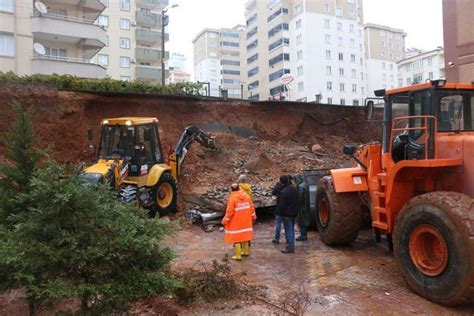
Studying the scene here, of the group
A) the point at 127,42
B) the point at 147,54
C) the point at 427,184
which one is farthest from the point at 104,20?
the point at 427,184

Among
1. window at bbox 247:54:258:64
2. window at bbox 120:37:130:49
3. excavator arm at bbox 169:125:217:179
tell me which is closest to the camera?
excavator arm at bbox 169:125:217:179

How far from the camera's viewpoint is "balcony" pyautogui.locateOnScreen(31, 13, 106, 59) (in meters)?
25.9

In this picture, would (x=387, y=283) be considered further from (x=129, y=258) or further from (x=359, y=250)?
(x=129, y=258)

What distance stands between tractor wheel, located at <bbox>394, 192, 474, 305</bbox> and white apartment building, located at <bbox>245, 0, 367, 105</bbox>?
54.7m

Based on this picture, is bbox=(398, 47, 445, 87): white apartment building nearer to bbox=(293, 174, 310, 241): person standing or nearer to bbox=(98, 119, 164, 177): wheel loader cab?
bbox=(293, 174, 310, 241): person standing

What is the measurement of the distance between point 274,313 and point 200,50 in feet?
339

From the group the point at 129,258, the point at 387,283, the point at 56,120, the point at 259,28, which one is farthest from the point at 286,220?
the point at 259,28

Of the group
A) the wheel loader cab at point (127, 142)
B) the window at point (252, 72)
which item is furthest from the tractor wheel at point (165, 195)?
the window at point (252, 72)

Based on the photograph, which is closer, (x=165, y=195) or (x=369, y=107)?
(x=369, y=107)

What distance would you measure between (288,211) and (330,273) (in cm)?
178

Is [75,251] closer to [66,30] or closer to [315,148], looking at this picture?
[315,148]

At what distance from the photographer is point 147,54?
1657 inches

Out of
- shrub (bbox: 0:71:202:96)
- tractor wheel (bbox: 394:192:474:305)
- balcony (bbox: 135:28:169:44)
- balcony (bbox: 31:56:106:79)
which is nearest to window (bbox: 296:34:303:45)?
balcony (bbox: 135:28:169:44)

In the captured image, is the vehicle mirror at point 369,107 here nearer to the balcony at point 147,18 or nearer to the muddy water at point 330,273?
the muddy water at point 330,273
